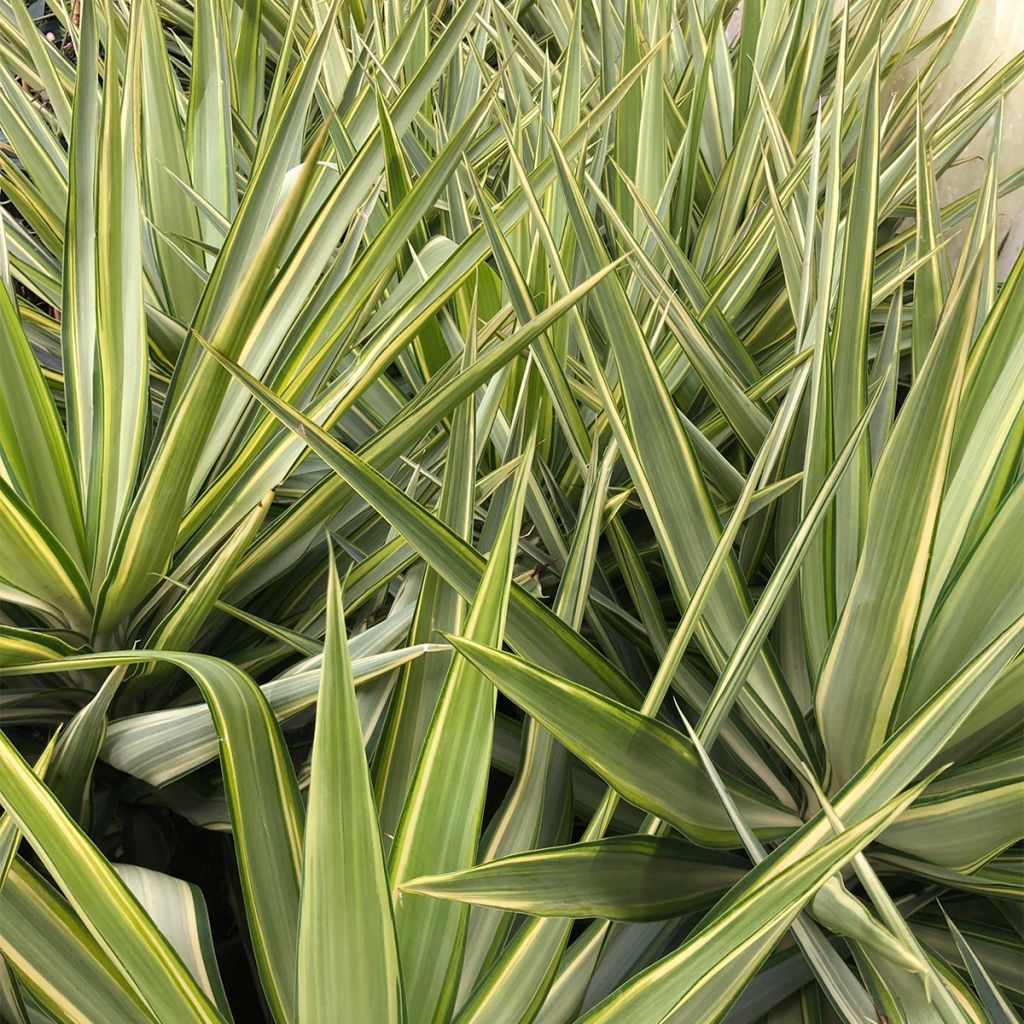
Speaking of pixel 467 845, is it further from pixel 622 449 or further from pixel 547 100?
pixel 547 100

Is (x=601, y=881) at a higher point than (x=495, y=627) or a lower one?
lower

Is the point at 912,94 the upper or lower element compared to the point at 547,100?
upper

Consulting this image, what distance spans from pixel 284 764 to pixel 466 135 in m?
0.42

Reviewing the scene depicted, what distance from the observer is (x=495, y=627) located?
0.41 meters

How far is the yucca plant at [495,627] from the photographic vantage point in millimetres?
385

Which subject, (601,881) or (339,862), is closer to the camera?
(339,862)

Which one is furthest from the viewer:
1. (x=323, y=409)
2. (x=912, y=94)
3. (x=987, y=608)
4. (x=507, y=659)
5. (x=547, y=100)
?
(x=912, y=94)

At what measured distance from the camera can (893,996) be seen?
17.0 inches

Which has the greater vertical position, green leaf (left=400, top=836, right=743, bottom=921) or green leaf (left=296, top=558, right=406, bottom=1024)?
green leaf (left=296, top=558, right=406, bottom=1024)

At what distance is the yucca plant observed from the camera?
385mm

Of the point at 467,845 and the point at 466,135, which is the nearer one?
→ the point at 467,845

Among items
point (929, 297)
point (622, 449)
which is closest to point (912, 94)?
point (929, 297)

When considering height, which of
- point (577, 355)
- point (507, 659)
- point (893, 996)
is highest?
point (577, 355)

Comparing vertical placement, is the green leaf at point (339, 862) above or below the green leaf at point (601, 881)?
above
